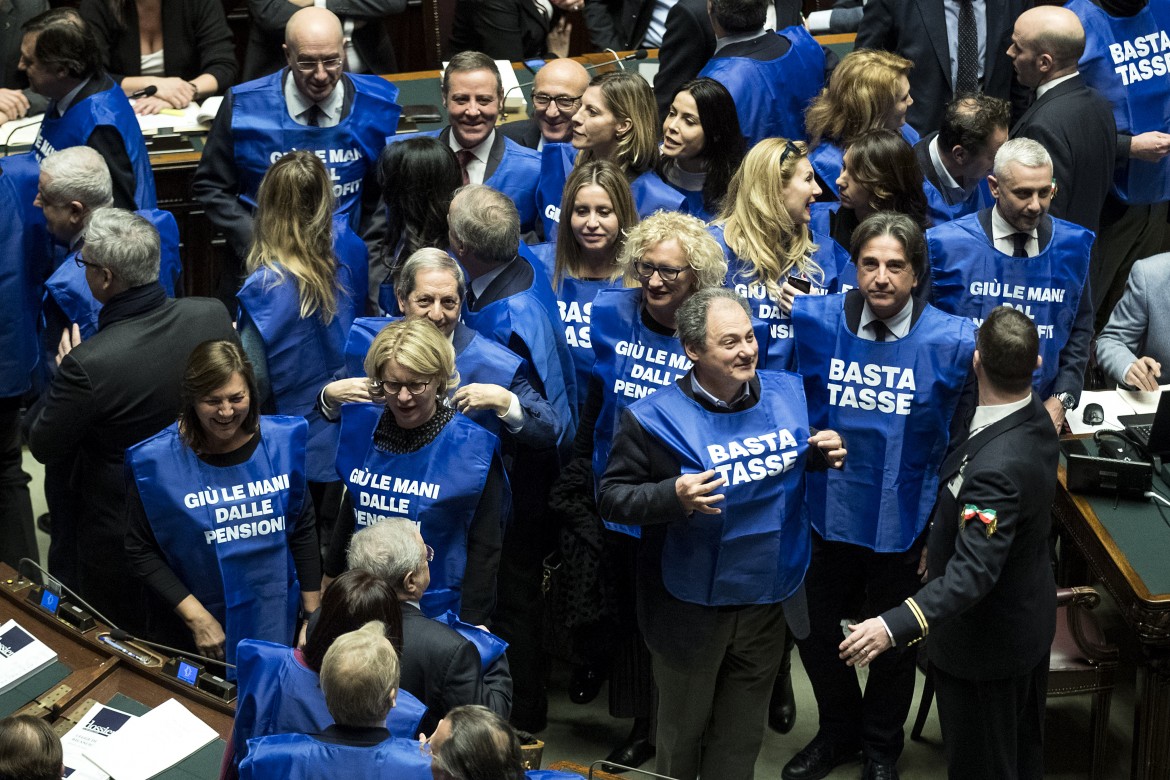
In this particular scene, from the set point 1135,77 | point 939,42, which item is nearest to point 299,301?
point 939,42

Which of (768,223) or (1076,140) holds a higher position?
(1076,140)

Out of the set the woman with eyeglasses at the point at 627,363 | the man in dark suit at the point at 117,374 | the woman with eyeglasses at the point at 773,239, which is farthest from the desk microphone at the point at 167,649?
the woman with eyeglasses at the point at 773,239

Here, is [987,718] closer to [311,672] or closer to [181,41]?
[311,672]

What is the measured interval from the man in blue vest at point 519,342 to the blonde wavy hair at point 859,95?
1.44m

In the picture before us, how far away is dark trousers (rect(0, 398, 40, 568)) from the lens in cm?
573

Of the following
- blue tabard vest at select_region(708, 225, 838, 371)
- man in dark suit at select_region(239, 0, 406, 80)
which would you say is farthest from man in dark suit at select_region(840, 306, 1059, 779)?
man in dark suit at select_region(239, 0, 406, 80)

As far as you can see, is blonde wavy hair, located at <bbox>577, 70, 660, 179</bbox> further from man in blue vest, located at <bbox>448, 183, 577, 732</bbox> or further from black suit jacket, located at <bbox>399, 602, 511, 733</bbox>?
black suit jacket, located at <bbox>399, 602, 511, 733</bbox>

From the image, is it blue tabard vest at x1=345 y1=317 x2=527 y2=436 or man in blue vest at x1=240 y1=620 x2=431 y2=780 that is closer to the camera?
man in blue vest at x1=240 y1=620 x2=431 y2=780

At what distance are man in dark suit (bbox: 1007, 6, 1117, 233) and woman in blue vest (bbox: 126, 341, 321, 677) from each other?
3185 millimetres

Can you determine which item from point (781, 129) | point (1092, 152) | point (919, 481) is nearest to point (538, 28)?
point (781, 129)

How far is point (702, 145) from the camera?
5496 millimetres

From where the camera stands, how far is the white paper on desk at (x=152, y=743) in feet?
12.6

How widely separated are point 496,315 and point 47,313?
1.66 m

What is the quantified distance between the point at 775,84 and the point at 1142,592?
8.80ft
